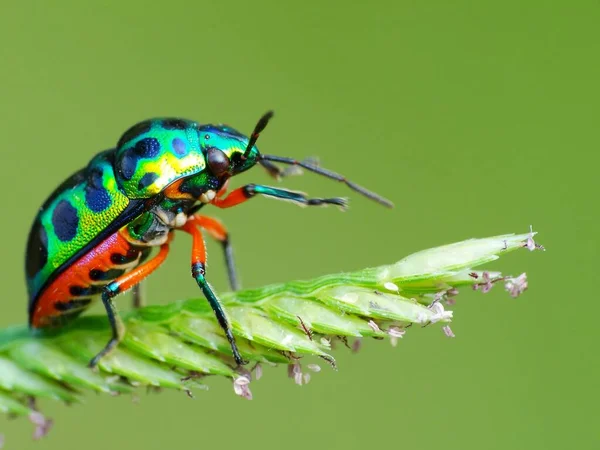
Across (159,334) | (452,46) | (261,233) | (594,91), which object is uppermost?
(452,46)

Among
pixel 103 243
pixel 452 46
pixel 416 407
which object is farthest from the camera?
pixel 452 46

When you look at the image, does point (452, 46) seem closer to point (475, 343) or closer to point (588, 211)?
point (588, 211)

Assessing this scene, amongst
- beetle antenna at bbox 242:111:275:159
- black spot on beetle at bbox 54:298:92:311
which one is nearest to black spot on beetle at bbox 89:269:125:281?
black spot on beetle at bbox 54:298:92:311

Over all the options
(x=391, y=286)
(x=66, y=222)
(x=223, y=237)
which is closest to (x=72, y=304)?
(x=66, y=222)

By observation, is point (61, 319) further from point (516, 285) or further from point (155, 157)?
point (516, 285)

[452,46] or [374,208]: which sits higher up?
[452,46]

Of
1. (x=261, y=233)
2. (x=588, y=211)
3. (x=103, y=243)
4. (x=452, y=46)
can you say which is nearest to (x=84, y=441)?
(x=261, y=233)

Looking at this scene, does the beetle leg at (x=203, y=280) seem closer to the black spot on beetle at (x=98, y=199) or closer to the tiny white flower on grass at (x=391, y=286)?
the black spot on beetle at (x=98, y=199)
